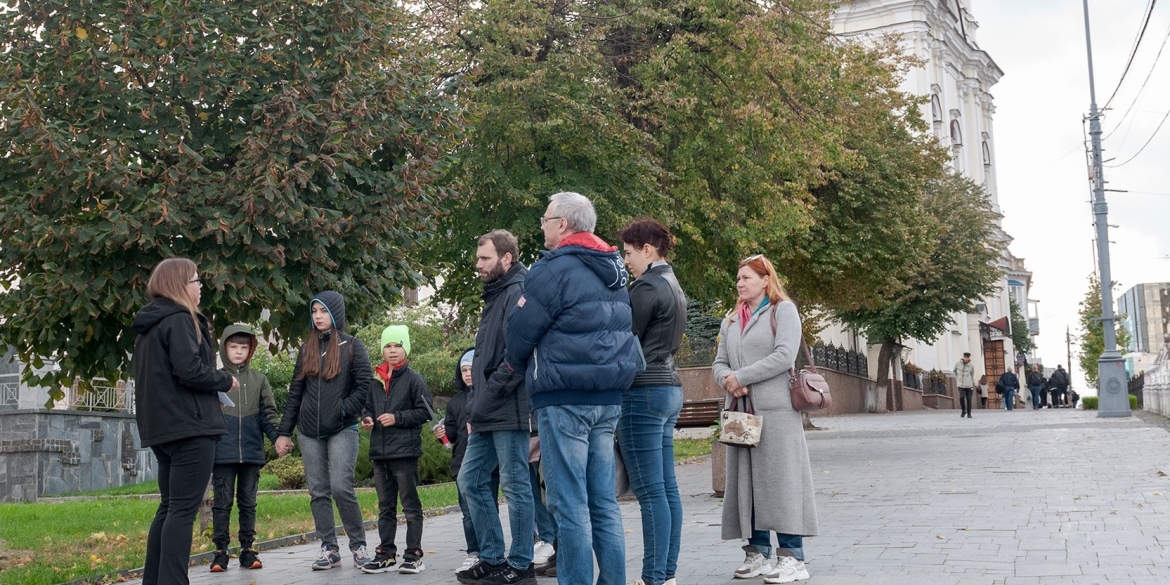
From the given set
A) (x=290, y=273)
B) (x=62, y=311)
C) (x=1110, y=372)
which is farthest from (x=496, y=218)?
(x=1110, y=372)

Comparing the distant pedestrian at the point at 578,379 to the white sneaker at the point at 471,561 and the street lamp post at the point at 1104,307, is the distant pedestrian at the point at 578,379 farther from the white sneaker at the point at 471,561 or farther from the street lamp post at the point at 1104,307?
the street lamp post at the point at 1104,307

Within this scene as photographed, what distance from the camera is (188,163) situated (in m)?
9.78

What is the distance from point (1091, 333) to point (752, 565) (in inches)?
3279

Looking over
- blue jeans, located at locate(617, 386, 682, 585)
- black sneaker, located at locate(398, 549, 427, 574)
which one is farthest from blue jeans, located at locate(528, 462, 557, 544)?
blue jeans, located at locate(617, 386, 682, 585)

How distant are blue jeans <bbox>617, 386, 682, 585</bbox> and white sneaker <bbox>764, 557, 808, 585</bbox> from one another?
701 millimetres

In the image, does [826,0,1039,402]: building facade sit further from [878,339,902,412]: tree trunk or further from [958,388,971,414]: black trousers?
[958,388,971,414]: black trousers

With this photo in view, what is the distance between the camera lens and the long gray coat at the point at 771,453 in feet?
23.6

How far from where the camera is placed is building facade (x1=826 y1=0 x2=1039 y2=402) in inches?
2136

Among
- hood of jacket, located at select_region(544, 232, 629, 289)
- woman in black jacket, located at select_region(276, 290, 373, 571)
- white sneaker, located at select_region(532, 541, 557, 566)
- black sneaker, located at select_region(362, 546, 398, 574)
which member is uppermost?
hood of jacket, located at select_region(544, 232, 629, 289)

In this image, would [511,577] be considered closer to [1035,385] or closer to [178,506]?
[178,506]

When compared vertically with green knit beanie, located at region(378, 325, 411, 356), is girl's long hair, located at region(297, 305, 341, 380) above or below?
below

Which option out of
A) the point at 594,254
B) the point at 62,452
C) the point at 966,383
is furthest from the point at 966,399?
the point at 594,254

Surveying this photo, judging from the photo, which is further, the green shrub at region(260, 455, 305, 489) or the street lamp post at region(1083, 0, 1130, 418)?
the street lamp post at region(1083, 0, 1130, 418)

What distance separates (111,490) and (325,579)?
44.9 ft
